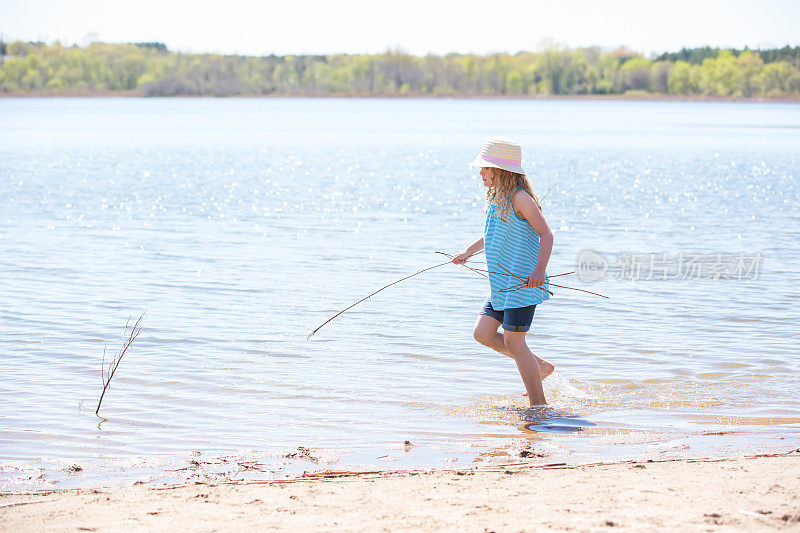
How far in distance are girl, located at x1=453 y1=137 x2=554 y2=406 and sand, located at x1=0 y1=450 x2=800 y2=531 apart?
1.16 m

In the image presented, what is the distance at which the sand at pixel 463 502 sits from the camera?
3.88 metres

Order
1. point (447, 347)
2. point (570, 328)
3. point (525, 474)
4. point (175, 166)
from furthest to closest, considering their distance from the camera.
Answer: point (175, 166)
point (570, 328)
point (447, 347)
point (525, 474)

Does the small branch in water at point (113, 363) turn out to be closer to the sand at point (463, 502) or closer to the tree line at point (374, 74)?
the sand at point (463, 502)

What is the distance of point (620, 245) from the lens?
1521cm

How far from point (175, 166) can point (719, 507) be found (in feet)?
101

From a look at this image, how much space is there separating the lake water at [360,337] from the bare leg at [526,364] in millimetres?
136

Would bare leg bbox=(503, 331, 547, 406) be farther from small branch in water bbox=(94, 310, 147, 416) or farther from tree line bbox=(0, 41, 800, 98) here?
tree line bbox=(0, 41, 800, 98)

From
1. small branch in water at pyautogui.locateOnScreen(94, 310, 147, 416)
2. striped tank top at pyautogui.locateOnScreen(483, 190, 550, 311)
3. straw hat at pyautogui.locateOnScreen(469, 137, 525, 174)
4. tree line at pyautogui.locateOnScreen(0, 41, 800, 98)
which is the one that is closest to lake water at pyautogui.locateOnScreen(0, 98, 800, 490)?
small branch in water at pyautogui.locateOnScreen(94, 310, 147, 416)

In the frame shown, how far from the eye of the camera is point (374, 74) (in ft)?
546

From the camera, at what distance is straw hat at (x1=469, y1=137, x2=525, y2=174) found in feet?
18.1

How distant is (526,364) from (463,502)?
192 centimetres

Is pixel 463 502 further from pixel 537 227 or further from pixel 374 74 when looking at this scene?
pixel 374 74

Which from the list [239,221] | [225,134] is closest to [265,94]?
[225,134]

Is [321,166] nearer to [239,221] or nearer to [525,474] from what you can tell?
[239,221]
